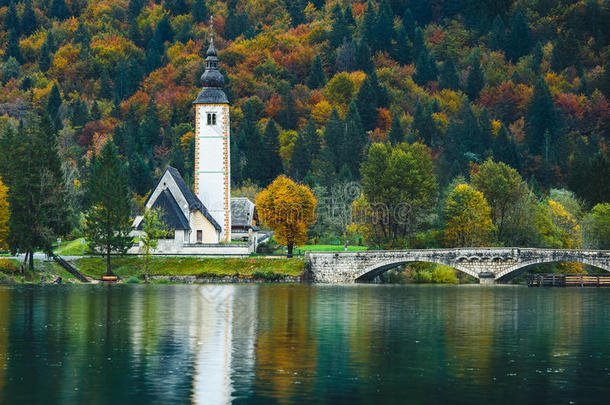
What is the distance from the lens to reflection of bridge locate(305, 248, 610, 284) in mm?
97938

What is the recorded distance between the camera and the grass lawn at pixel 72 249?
109 meters

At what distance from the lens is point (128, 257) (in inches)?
4254

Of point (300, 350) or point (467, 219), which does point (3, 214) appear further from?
point (300, 350)

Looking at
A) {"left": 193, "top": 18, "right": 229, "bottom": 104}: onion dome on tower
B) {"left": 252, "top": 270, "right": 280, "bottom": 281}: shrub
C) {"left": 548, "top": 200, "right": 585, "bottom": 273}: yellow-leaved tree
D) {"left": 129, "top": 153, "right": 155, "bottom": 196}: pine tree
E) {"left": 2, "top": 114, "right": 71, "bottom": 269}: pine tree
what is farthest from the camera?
{"left": 129, "top": 153, "right": 155, "bottom": 196}: pine tree

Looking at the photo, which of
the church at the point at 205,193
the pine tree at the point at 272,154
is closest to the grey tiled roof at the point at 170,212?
the church at the point at 205,193

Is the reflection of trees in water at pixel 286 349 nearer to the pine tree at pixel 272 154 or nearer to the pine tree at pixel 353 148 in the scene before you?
the pine tree at pixel 272 154

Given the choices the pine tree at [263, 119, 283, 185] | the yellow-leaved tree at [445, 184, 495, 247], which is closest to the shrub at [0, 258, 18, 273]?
the yellow-leaved tree at [445, 184, 495, 247]

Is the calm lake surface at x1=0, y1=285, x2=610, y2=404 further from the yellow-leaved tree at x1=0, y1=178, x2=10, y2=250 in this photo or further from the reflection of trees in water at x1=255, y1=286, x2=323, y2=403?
the yellow-leaved tree at x1=0, y1=178, x2=10, y2=250

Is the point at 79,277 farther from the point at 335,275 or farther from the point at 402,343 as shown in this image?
the point at 402,343

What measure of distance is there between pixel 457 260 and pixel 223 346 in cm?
5386

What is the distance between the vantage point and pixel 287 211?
378ft

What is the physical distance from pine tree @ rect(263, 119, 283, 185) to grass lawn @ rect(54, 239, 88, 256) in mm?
59910

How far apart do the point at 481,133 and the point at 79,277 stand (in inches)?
4004

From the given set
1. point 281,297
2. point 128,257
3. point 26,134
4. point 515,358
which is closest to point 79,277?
point 128,257
